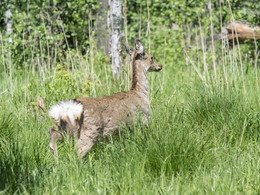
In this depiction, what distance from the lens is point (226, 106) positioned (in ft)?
18.7

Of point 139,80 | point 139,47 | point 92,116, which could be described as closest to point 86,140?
point 92,116

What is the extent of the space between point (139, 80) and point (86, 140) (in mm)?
1407

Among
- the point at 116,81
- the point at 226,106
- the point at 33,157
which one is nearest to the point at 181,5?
the point at 116,81

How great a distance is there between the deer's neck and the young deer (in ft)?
0.89

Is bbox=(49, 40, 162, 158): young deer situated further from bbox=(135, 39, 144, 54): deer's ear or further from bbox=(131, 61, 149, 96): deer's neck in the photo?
bbox=(135, 39, 144, 54): deer's ear

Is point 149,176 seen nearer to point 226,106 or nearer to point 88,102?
point 88,102

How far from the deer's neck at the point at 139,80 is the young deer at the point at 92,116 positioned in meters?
0.27

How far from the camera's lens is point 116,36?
7.94m

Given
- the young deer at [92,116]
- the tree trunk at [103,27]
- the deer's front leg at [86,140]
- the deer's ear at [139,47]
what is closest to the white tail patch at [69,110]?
the young deer at [92,116]

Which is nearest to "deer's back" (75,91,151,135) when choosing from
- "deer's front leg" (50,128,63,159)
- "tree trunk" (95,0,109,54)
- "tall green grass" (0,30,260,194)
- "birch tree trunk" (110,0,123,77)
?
"tall green grass" (0,30,260,194)

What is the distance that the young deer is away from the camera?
493cm

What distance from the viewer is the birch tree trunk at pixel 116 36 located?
7.83 meters

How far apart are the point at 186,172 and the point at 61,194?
42.4 inches

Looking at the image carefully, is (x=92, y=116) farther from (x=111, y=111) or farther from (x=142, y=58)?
(x=142, y=58)
